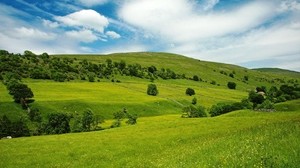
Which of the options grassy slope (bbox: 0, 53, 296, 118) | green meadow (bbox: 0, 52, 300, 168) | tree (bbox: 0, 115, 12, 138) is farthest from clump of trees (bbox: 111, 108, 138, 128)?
tree (bbox: 0, 115, 12, 138)

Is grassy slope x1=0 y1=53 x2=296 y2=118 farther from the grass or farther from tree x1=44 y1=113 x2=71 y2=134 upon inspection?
tree x1=44 y1=113 x2=71 y2=134

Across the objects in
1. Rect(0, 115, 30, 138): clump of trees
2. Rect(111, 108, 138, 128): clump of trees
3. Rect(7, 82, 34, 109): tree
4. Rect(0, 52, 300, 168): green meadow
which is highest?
Rect(0, 52, 300, 168): green meadow

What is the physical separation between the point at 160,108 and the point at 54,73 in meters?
79.0

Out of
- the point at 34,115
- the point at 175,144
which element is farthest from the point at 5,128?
the point at 175,144

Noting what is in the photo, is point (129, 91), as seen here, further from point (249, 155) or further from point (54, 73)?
point (249, 155)

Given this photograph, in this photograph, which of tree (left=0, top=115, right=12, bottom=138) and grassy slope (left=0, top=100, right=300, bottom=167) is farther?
tree (left=0, top=115, right=12, bottom=138)

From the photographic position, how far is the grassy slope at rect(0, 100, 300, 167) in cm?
1463

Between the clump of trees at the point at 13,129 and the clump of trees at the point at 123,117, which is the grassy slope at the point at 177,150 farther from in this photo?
the clump of trees at the point at 13,129

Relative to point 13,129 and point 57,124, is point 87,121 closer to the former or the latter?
point 57,124

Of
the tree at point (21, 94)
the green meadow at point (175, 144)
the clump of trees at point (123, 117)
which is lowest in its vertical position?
the clump of trees at point (123, 117)

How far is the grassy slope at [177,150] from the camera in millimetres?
14633

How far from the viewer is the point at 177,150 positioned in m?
27.8

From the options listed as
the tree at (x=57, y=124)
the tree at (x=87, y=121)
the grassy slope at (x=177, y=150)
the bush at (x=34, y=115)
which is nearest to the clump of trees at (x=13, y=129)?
the tree at (x=57, y=124)

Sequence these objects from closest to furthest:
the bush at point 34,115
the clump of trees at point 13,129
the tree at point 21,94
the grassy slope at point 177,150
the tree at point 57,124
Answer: the grassy slope at point 177,150 → the clump of trees at point 13,129 → the tree at point 57,124 → the bush at point 34,115 → the tree at point 21,94
